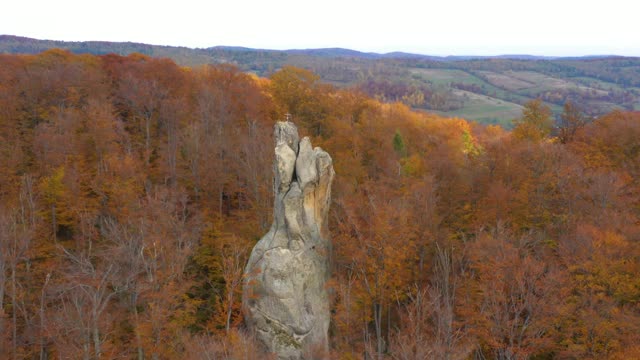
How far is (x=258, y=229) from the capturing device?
35.7 m

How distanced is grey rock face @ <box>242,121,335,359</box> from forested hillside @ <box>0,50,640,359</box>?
1.42 metres

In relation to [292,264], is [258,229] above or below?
below

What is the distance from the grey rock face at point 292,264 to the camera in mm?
28703

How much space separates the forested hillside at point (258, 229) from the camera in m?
24.2

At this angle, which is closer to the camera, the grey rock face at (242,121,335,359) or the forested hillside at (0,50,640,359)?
the forested hillside at (0,50,640,359)

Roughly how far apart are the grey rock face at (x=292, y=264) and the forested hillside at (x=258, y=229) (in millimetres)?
1424

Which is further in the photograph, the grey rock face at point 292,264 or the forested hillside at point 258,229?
the grey rock face at point 292,264

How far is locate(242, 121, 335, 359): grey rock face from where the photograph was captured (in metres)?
28.7

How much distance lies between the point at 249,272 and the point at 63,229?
17.2 meters

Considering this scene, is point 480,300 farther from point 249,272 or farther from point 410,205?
point 249,272

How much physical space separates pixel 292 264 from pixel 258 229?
7417 millimetres

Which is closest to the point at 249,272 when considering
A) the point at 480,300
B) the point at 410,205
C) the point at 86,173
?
the point at 410,205

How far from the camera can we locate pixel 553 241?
29.8m

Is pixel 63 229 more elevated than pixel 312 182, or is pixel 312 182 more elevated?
pixel 312 182
